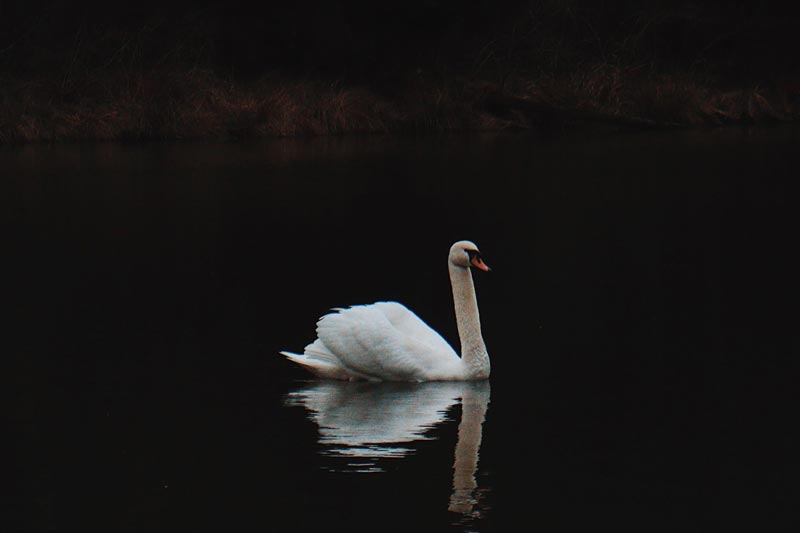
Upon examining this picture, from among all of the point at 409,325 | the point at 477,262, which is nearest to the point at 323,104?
the point at 477,262

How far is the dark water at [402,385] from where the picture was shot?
24.7 ft

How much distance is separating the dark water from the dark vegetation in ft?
32.1

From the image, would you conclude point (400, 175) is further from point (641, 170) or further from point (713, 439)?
point (713, 439)

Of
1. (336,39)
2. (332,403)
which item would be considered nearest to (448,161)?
(336,39)

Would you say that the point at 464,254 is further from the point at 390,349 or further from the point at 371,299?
the point at 371,299

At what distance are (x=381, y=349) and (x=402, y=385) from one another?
26 cm

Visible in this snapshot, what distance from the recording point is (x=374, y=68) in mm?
36281

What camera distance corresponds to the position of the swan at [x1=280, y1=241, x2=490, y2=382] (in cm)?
1009

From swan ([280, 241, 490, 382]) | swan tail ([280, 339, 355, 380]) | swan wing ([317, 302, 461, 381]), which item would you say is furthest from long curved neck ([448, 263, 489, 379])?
swan tail ([280, 339, 355, 380])

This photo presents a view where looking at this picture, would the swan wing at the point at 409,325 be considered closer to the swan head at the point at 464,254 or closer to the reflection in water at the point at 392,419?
the reflection in water at the point at 392,419

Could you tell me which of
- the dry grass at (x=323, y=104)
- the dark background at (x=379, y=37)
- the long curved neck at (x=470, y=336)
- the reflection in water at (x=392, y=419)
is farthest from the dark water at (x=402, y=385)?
the dark background at (x=379, y=37)

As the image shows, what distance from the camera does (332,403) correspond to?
9672 mm

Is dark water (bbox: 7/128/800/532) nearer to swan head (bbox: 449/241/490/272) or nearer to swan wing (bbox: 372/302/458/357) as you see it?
swan wing (bbox: 372/302/458/357)

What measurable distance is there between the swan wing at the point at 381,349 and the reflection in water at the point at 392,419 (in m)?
0.08
